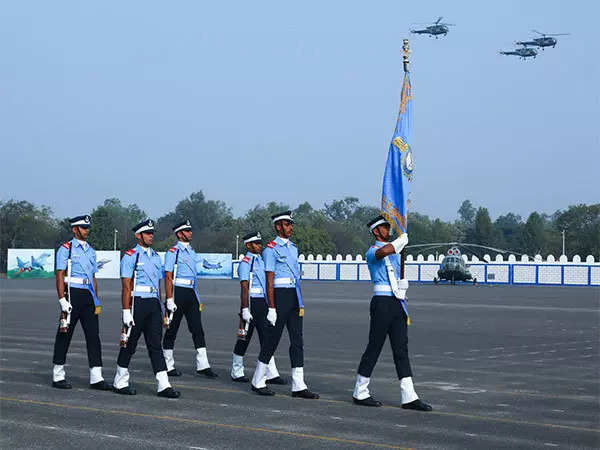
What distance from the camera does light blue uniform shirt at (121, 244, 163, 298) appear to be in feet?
39.7

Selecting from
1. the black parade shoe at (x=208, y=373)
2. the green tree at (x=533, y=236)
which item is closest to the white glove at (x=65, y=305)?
the black parade shoe at (x=208, y=373)

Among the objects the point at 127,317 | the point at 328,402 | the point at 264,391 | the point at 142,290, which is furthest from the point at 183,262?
the point at 328,402

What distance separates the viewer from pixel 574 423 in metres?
9.99

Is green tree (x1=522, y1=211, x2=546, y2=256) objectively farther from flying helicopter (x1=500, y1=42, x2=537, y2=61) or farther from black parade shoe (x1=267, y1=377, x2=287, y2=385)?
black parade shoe (x1=267, y1=377, x2=287, y2=385)

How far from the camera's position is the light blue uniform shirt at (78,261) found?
12.6 m

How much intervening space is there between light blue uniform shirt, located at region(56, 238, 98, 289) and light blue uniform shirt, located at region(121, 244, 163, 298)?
0.72 m

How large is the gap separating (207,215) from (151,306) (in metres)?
181

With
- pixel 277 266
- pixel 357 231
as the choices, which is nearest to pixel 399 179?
pixel 277 266

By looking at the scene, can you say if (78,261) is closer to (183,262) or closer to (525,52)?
(183,262)

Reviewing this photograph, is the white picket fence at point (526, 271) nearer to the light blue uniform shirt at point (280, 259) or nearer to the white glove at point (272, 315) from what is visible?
the light blue uniform shirt at point (280, 259)

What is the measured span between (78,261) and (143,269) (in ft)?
3.25

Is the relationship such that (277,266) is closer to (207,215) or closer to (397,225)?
(397,225)

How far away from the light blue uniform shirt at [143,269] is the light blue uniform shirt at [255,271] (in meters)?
1.65

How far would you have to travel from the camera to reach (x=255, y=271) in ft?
44.6
